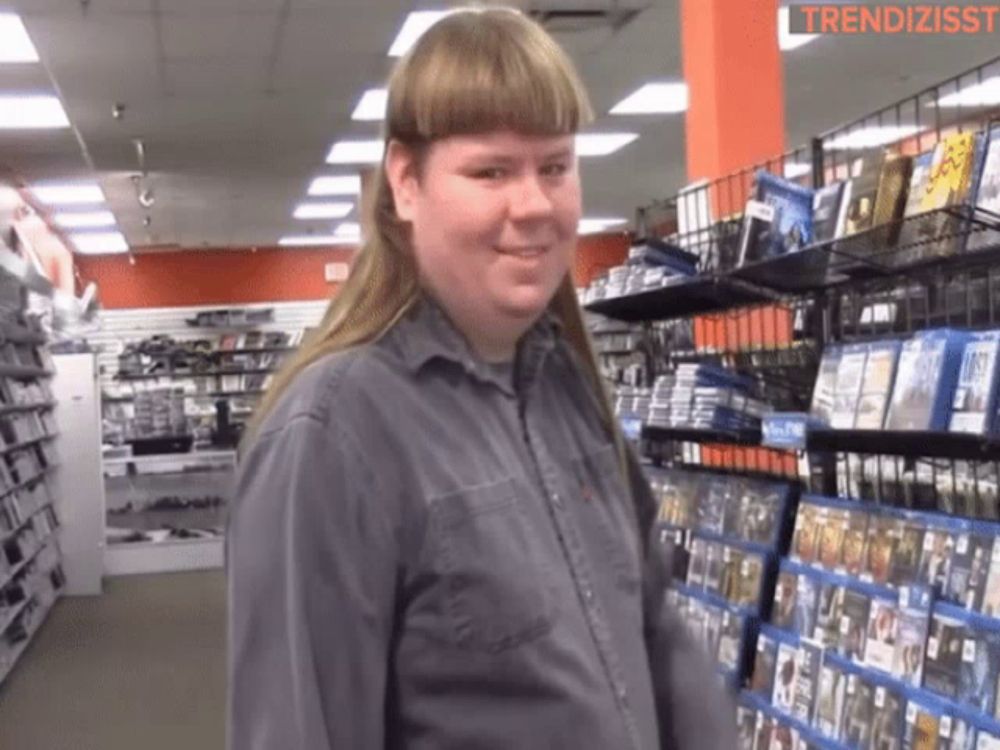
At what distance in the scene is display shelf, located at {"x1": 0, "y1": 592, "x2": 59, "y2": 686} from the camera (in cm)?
871

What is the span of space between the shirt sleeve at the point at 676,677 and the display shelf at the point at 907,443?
132cm

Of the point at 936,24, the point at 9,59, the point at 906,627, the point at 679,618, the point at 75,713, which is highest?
the point at 9,59

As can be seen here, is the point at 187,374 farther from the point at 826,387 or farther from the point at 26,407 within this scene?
the point at 826,387

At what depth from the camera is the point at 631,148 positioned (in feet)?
46.3

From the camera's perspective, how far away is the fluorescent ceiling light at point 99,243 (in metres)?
19.7

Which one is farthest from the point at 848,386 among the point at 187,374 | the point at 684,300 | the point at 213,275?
the point at 213,275

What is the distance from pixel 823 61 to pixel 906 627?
8109 mm

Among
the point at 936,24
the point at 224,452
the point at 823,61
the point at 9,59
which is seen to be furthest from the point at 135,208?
the point at 936,24

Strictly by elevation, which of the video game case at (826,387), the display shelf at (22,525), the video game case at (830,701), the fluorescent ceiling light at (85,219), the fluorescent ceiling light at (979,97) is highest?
the fluorescent ceiling light at (979,97)

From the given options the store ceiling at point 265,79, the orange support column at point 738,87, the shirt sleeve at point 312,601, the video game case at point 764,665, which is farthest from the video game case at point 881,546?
the store ceiling at point 265,79

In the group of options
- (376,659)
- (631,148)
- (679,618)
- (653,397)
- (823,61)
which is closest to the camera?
(376,659)

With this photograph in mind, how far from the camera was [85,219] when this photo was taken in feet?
59.2

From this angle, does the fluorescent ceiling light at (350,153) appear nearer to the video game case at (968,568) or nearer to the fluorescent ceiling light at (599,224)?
the fluorescent ceiling light at (599,224)

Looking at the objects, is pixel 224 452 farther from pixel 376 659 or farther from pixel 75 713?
pixel 376 659
